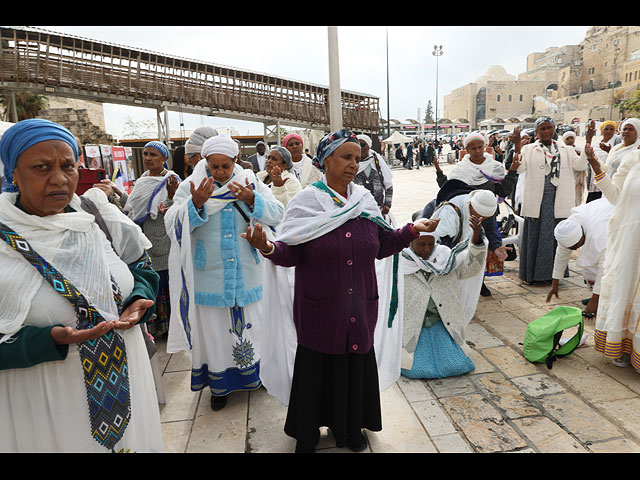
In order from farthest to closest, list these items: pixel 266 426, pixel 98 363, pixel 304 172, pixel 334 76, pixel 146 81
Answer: pixel 146 81
pixel 334 76
pixel 304 172
pixel 266 426
pixel 98 363

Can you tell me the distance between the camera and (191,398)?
333 centimetres

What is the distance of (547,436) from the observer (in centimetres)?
268

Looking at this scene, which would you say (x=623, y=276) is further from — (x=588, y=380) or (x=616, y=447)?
(x=616, y=447)

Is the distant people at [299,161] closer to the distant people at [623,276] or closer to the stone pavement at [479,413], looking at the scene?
the stone pavement at [479,413]

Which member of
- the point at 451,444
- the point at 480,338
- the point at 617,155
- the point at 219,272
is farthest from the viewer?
the point at 617,155

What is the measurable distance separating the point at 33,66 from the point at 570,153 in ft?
56.7

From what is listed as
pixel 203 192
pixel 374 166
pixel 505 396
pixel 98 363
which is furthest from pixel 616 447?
pixel 374 166

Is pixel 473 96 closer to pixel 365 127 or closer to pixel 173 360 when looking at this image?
pixel 365 127

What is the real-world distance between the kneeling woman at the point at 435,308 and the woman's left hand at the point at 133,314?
89.4 inches

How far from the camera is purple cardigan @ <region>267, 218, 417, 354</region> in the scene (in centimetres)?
227

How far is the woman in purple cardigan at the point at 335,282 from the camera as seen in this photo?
2266 millimetres

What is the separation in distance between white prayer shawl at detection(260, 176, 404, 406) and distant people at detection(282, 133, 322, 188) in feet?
11.0

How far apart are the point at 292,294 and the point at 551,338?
94.3 inches

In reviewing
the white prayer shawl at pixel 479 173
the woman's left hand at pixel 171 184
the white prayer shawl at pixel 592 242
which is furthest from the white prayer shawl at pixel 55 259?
the white prayer shawl at pixel 479 173
